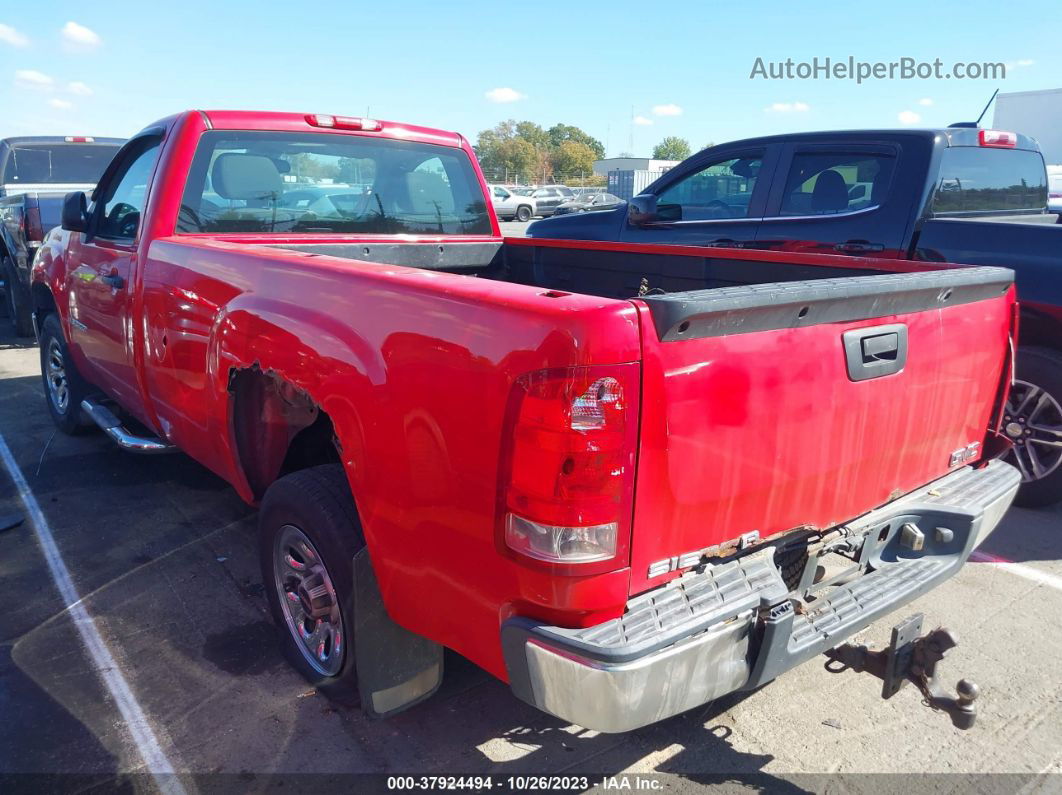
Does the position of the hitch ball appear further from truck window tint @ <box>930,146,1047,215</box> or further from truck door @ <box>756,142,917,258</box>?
truck window tint @ <box>930,146,1047,215</box>

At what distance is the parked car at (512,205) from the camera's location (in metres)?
34.7

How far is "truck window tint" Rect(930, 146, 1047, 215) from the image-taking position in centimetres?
505

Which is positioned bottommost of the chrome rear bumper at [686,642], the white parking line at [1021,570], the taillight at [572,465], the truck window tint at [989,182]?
the white parking line at [1021,570]

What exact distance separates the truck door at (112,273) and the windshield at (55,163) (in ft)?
25.0

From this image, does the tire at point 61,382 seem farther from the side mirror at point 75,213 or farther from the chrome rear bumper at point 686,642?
the chrome rear bumper at point 686,642

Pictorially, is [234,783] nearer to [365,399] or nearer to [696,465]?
[365,399]

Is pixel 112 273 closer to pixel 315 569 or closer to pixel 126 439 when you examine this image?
pixel 126 439

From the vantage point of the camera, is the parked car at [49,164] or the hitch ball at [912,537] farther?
the parked car at [49,164]

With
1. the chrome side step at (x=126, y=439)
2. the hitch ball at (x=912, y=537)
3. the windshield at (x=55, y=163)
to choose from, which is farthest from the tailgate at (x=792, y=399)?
the windshield at (x=55, y=163)

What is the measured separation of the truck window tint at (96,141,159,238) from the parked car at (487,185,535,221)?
30.2 m

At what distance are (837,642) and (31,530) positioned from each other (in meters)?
4.06

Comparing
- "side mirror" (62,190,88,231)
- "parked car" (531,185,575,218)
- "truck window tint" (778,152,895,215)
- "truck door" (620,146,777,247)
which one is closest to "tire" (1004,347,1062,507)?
"truck window tint" (778,152,895,215)

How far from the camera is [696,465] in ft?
6.63

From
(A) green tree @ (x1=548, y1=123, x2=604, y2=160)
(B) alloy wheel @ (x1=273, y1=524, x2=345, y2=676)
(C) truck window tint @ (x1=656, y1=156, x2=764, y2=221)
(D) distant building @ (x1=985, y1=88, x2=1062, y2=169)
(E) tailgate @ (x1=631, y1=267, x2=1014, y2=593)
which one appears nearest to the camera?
(E) tailgate @ (x1=631, y1=267, x2=1014, y2=593)
